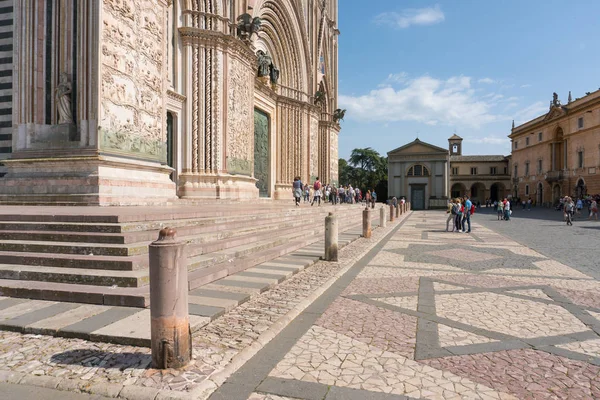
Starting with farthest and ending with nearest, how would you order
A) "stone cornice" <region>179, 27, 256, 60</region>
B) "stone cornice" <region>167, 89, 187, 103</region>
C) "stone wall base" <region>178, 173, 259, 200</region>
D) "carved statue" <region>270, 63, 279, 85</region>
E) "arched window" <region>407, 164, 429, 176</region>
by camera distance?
"arched window" <region>407, 164, 429, 176</region> → "carved statue" <region>270, 63, 279, 85</region> → "stone wall base" <region>178, 173, 259, 200</region> → "stone cornice" <region>179, 27, 256, 60</region> → "stone cornice" <region>167, 89, 187, 103</region>

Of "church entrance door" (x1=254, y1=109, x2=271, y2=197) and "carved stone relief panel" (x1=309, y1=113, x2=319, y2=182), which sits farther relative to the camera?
"carved stone relief panel" (x1=309, y1=113, x2=319, y2=182)

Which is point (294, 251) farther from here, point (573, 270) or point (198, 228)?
point (573, 270)

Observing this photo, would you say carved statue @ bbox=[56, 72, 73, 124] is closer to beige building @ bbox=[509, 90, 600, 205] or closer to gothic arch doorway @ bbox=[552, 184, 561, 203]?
beige building @ bbox=[509, 90, 600, 205]

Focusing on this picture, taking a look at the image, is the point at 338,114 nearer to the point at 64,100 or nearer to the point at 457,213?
the point at 457,213

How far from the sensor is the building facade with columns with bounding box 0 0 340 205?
29.9ft

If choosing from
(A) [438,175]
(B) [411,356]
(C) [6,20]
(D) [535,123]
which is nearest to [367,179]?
(A) [438,175]

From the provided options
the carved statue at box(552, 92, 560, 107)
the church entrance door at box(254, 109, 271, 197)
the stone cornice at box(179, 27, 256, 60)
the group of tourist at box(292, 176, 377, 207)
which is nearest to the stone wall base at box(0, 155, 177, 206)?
the stone cornice at box(179, 27, 256, 60)

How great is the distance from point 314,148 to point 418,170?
30.3m

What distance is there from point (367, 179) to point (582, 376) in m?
63.8

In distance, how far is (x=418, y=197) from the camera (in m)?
53.6

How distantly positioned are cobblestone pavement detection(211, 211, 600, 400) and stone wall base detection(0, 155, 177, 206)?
6.03 meters

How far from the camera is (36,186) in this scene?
29.6 ft

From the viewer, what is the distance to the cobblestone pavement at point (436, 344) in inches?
105

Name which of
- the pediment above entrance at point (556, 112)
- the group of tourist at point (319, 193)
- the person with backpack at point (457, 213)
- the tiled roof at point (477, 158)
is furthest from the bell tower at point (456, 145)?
the person with backpack at point (457, 213)
